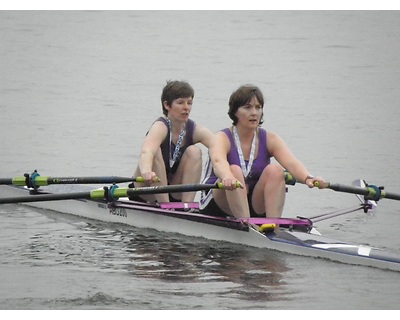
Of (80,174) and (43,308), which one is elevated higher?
(80,174)

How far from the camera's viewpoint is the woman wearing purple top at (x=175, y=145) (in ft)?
29.8

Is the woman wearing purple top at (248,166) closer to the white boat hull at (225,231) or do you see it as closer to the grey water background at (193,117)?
the white boat hull at (225,231)

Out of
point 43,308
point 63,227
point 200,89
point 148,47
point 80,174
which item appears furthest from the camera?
point 148,47

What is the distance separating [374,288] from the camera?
719cm

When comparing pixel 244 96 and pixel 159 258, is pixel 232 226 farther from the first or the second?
pixel 244 96

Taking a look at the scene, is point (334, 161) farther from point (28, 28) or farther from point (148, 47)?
point (28, 28)

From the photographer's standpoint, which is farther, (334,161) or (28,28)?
(28,28)

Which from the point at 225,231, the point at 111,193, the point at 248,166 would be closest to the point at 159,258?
the point at 225,231

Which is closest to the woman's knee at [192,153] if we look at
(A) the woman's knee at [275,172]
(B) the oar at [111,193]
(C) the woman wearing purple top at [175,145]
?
(C) the woman wearing purple top at [175,145]

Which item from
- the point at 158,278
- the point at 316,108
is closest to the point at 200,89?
the point at 316,108

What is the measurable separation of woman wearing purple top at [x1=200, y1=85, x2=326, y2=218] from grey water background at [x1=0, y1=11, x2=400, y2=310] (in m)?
0.33

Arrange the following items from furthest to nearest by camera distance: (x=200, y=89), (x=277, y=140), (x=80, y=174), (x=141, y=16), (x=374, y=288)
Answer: (x=141, y=16)
(x=200, y=89)
(x=80, y=174)
(x=277, y=140)
(x=374, y=288)

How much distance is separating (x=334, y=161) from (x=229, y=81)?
5.42 m

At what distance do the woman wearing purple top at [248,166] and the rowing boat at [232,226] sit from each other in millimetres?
111
